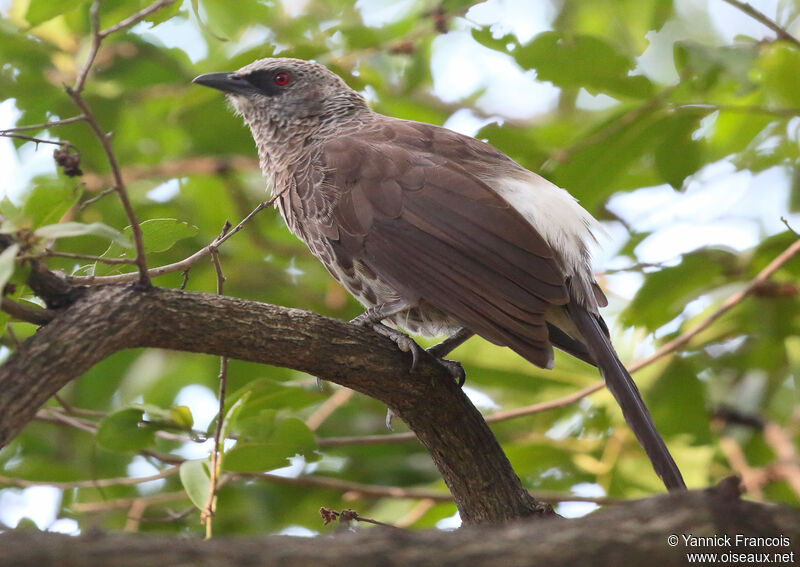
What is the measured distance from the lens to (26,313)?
224 cm

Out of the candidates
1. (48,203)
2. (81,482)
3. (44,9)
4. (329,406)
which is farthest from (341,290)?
(48,203)

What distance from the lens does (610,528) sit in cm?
181

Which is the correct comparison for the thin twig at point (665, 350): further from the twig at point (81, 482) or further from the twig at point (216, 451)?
the twig at point (216, 451)

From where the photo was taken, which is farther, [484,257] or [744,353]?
[744,353]

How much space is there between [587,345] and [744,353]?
2287mm

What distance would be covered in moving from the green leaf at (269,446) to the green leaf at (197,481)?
10 cm

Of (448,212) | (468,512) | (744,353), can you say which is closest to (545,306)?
(448,212)

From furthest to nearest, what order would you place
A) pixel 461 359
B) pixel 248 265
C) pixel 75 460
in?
pixel 248 265, pixel 75 460, pixel 461 359

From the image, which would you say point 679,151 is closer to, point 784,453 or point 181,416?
point 784,453

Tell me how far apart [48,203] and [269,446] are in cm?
124

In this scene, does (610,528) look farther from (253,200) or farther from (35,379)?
(253,200)

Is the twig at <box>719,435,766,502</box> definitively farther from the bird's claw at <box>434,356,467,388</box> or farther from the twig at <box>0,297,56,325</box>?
the twig at <box>0,297,56,325</box>

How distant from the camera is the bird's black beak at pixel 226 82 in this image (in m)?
4.55

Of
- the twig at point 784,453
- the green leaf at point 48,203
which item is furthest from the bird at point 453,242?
the twig at point 784,453
